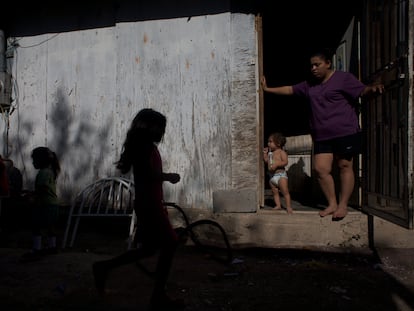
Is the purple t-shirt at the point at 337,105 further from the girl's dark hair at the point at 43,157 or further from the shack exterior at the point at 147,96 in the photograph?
the girl's dark hair at the point at 43,157

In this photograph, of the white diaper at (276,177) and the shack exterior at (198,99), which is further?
the white diaper at (276,177)

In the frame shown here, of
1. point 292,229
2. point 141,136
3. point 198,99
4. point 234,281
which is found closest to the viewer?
point 141,136

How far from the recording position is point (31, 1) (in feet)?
21.1

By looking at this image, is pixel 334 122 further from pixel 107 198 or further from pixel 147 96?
pixel 107 198

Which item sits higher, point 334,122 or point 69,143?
point 334,122

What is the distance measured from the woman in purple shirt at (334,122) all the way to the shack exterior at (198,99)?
0.65ft

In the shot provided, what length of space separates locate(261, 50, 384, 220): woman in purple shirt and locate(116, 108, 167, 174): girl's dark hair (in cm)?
212

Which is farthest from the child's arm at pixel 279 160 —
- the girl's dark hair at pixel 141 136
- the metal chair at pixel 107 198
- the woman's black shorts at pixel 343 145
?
the girl's dark hair at pixel 141 136

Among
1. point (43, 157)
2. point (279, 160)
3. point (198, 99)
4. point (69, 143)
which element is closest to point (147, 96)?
point (198, 99)

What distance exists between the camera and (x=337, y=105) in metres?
4.77

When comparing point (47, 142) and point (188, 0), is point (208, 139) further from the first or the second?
point (47, 142)

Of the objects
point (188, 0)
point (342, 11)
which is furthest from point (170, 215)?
point (342, 11)

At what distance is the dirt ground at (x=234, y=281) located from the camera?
3.62m

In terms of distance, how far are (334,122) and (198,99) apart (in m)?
1.68
